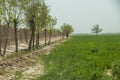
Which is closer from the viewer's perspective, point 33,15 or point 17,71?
point 17,71

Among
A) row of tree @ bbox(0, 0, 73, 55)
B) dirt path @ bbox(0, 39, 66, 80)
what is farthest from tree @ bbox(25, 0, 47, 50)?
dirt path @ bbox(0, 39, 66, 80)

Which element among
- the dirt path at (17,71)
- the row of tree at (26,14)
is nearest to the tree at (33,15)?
the row of tree at (26,14)

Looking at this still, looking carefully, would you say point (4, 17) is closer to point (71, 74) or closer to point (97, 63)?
point (97, 63)

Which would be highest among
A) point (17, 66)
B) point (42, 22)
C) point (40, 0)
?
point (40, 0)

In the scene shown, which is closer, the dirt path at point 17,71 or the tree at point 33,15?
the dirt path at point 17,71

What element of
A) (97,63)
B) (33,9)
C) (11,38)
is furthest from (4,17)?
(11,38)

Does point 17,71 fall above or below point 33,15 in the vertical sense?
below

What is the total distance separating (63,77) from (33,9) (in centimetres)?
2415

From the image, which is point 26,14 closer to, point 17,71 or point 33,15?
point 33,15

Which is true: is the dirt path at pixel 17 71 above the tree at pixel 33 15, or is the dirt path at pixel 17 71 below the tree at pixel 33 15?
below

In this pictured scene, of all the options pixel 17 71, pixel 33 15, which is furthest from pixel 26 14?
pixel 17 71

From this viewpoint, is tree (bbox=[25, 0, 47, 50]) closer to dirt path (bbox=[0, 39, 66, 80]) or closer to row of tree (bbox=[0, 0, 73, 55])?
row of tree (bbox=[0, 0, 73, 55])

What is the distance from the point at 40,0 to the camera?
3912cm

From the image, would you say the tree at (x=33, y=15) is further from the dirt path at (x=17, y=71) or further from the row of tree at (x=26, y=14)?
the dirt path at (x=17, y=71)
